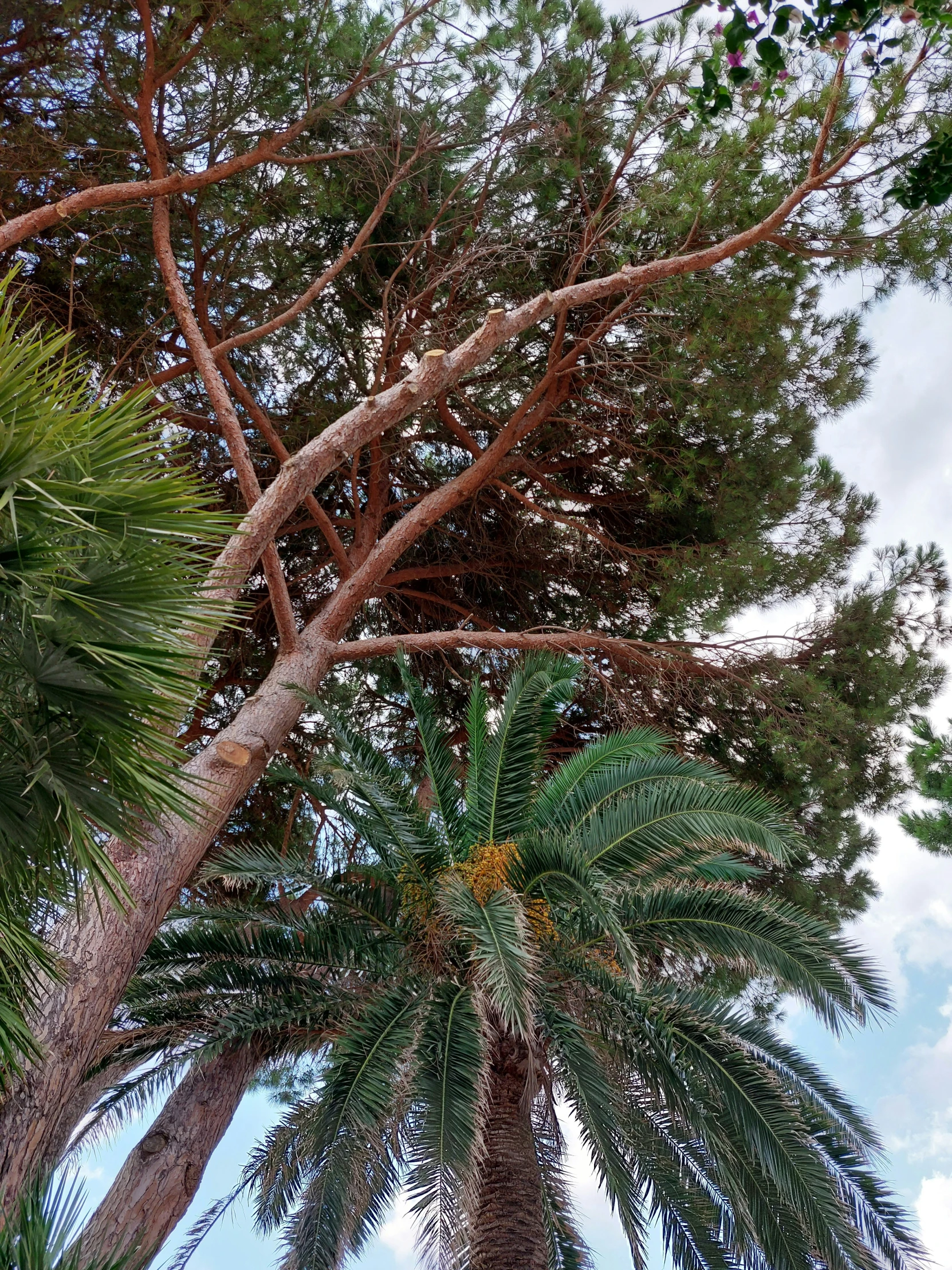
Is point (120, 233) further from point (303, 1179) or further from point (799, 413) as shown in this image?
point (303, 1179)

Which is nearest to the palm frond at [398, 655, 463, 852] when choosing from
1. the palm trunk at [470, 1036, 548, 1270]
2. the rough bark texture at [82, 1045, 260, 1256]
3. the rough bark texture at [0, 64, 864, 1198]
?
the rough bark texture at [0, 64, 864, 1198]

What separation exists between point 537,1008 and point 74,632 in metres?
3.50

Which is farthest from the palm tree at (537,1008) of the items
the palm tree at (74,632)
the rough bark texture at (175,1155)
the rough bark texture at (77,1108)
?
the palm tree at (74,632)

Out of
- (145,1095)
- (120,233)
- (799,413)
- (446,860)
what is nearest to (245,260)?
(120,233)

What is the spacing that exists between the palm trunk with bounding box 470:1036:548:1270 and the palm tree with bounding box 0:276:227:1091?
282 centimetres

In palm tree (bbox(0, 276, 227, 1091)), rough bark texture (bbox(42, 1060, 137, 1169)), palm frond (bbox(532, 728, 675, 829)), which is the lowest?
rough bark texture (bbox(42, 1060, 137, 1169))

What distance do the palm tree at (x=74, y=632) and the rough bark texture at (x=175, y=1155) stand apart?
10.7ft

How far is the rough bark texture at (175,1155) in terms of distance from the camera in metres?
6.93

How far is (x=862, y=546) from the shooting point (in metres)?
9.14

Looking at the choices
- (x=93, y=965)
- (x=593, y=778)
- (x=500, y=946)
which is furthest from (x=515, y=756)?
(x=93, y=965)

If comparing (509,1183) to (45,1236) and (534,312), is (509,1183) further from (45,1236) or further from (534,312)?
(534,312)

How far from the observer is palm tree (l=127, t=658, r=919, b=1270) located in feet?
17.3

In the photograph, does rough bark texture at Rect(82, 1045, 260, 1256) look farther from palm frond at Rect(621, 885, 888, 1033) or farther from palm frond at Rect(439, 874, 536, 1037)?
palm frond at Rect(621, 885, 888, 1033)

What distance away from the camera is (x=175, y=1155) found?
7.41 metres
